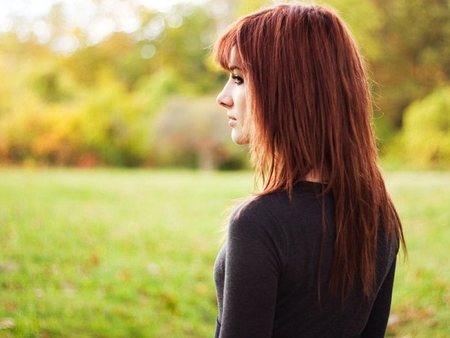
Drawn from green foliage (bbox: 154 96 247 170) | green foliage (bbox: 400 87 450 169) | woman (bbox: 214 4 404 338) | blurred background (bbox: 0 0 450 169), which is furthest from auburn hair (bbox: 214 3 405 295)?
green foliage (bbox: 154 96 247 170)

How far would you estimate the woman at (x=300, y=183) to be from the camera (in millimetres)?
1199

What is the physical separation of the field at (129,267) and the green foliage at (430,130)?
240 inches

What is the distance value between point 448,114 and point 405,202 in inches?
259

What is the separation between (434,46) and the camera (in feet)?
49.8

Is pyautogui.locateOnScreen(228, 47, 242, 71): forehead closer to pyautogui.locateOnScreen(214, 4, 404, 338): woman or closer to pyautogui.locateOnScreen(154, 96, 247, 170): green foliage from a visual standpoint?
pyautogui.locateOnScreen(214, 4, 404, 338): woman

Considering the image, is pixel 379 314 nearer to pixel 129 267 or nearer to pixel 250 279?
pixel 250 279

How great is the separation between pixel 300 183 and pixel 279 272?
21 cm

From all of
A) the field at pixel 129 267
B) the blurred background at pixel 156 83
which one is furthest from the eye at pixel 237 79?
the blurred background at pixel 156 83

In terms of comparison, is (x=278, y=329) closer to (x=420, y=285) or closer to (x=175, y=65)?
(x=420, y=285)

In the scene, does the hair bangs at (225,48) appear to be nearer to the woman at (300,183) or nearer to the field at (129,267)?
the woman at (300,183)

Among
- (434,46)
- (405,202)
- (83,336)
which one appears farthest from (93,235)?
(434,46)

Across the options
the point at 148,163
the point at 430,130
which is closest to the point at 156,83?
the point at 148,163

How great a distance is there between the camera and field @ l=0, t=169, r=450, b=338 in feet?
13.4

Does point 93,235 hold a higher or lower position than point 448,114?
lower
